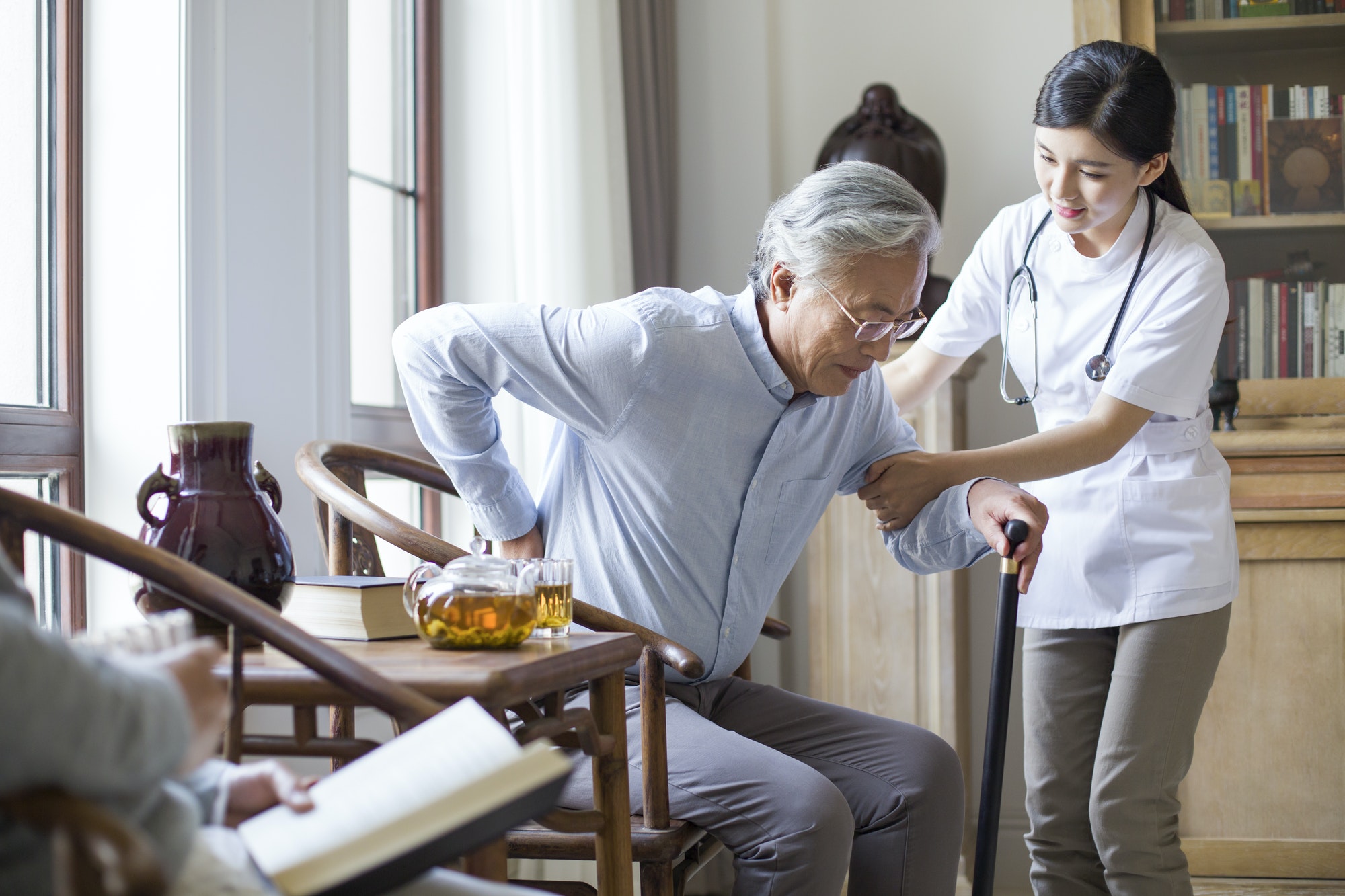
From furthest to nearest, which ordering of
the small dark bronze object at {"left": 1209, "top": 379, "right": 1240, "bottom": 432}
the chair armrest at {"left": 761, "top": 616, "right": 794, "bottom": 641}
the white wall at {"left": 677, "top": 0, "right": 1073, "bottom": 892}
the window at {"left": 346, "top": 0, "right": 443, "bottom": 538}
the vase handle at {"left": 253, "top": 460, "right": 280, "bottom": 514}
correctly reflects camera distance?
1. the white wall at {"left": 677, "top": 0, "right": 1073, "bottom": 892}
2. the small dark bronze object at {"left": 1209, "top": 379, "right": 1240, "bottom": 432}
3. the window at {"left": 346, "top": 0, "right": 443, "bottom": 538}
4. the chair armrest at {"left": 761, "top": 616, "right": 794, "bottom": 641}
5. the vase handle at {"left": 253, "top": 460, "right": 280, "bottom": 514}

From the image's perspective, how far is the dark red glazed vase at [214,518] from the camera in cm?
104

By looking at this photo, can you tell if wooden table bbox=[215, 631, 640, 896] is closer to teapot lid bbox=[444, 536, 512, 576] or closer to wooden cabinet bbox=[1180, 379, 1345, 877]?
teapot lid bbox=[444, 536, 512, 576]

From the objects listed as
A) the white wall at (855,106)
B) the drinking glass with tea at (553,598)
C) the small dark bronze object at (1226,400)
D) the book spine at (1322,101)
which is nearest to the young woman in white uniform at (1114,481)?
the drinking glass with tea at (553,598)

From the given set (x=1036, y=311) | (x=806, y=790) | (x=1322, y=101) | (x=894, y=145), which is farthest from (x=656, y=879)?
(x=1322, y=101)

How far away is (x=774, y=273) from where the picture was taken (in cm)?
143

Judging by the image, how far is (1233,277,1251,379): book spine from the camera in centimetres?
239

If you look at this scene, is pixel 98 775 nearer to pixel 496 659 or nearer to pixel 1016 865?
pixel 496 659

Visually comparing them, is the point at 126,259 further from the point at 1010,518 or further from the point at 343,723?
the point at 1010,518

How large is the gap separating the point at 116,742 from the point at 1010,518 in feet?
3.55

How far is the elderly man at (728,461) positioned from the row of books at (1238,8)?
1.37 metres

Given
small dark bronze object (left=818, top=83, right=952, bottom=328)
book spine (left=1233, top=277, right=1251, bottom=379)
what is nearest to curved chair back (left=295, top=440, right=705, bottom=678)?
small dark bronze object (left=818, top=83, right=952, bottom=328)

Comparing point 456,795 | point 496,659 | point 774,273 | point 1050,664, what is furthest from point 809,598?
point 456,795

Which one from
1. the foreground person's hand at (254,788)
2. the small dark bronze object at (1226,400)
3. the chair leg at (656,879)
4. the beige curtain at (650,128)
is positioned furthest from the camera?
the beige curtain at (650,128)

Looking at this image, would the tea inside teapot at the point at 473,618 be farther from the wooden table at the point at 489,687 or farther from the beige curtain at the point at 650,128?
the beige curtain at the point at 650,128
